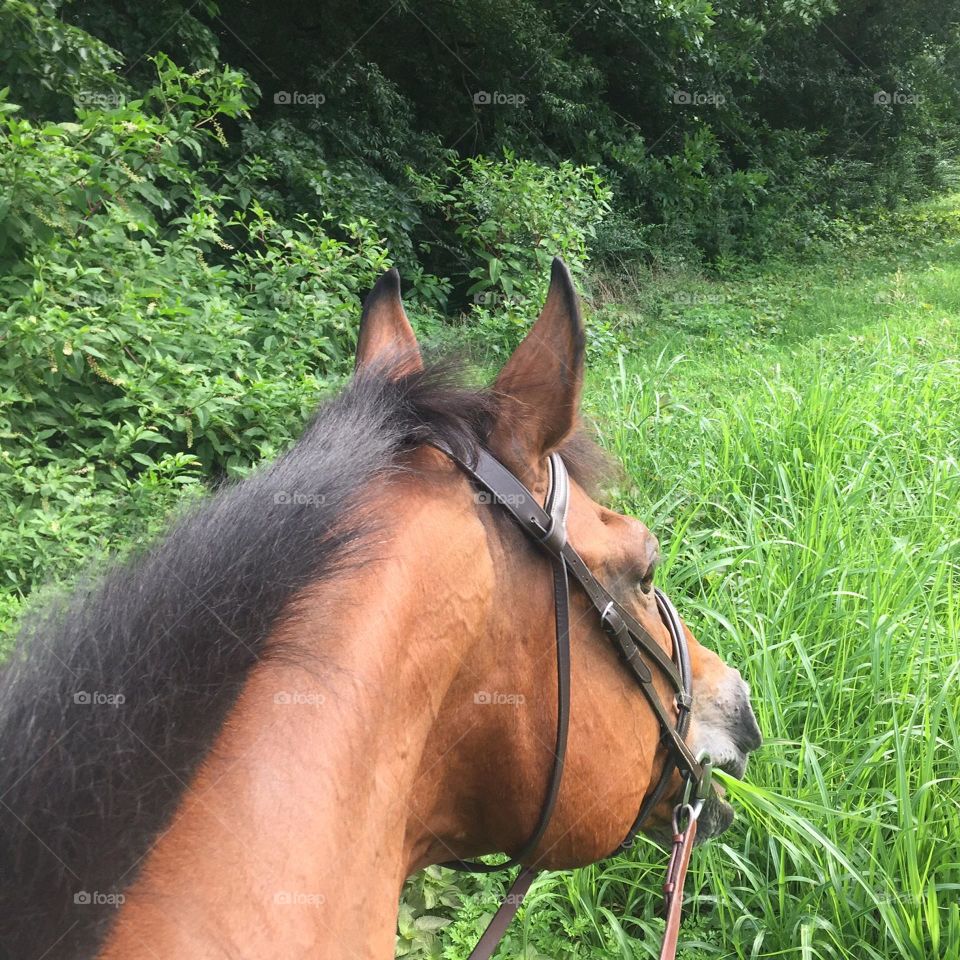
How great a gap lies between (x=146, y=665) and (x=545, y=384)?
685mm

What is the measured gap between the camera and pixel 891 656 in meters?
2.70

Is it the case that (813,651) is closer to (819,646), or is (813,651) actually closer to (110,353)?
(819,646)

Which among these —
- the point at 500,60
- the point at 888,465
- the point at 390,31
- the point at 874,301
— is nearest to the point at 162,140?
the point at 888,465

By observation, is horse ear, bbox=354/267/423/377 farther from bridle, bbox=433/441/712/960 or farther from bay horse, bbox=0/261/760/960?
bridle, bbox=433/441/712/960

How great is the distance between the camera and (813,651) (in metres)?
2.89

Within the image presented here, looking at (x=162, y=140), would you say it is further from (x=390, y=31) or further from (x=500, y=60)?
(x=500, y=60)

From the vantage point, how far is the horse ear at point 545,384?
117 cm

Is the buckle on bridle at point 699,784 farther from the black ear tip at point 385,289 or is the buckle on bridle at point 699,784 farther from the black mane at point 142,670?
the black ear tip at point 385,289

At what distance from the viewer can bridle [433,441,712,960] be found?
118 centimetres

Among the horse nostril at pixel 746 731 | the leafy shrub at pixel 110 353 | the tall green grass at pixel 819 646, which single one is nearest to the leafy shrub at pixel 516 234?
the tall green grass at pixel 819 646

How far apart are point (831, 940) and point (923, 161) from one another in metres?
19.7

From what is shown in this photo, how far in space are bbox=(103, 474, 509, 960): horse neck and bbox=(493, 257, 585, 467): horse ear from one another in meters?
0.18

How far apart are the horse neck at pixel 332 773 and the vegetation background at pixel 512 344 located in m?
0.40

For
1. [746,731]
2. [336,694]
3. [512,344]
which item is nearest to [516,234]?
[512,344]
